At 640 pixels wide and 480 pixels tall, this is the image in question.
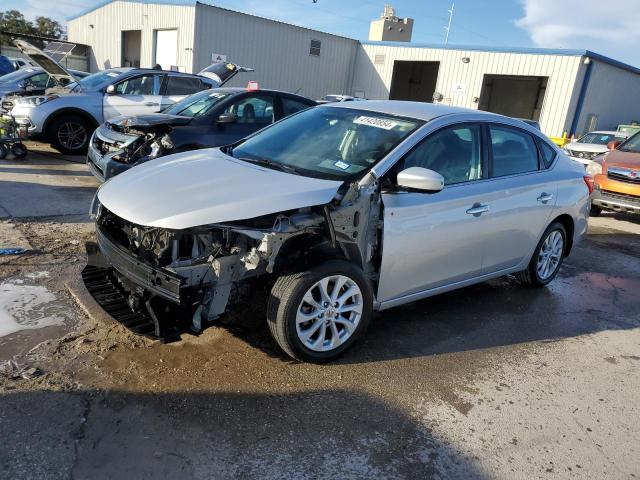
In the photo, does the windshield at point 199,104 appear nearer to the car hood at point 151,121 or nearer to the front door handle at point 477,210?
the car hood at point 151,121

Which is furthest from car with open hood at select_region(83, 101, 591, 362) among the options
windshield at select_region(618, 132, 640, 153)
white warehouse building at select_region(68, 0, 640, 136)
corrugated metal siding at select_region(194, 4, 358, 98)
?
corrugated metal siding at select_region(194, 4, 358, 98)

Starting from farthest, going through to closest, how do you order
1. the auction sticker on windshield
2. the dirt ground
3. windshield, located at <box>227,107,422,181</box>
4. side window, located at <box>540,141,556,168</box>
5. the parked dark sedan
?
the parked dark sedan
side window, located at <box>540,141,556,168</box>
the auction sticker on windshield
windshield, located at <box>227,107,422,181</box>
the dirt ground

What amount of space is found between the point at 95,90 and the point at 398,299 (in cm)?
872

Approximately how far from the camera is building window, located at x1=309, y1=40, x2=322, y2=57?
2491 cm

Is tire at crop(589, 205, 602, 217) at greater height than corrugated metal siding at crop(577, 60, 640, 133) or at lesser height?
lesser

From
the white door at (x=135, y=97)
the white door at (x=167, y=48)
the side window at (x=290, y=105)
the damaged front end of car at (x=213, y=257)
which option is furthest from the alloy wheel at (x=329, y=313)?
the white door at (x=167, y=48)

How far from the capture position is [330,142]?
4078mm

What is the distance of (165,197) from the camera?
10.7 ft

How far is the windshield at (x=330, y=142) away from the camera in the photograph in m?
3.74

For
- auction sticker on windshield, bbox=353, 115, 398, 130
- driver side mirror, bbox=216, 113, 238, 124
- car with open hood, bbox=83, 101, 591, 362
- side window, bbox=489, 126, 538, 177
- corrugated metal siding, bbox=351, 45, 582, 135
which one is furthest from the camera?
corrugated metal siding, bbox=351, 45, 582, 135

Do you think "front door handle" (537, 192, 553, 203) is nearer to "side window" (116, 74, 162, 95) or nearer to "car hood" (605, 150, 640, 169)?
"car hood" (605, 150, 640, 169)

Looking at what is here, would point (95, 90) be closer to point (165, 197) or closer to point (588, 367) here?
point (165, 197)

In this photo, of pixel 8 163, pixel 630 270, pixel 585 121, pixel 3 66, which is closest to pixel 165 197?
pixel 630 270

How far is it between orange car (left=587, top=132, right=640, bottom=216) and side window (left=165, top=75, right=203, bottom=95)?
26.2 feet
